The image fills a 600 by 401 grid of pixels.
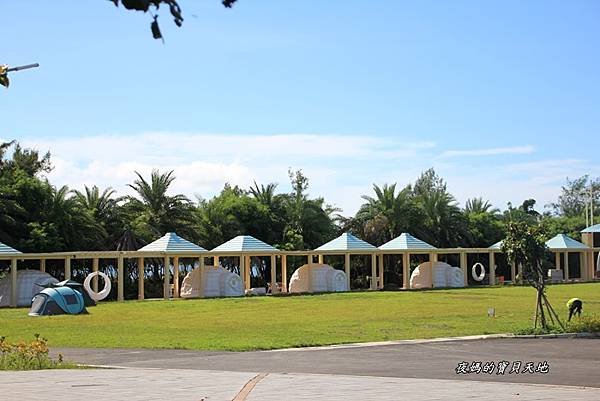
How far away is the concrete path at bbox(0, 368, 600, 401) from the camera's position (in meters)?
11.5

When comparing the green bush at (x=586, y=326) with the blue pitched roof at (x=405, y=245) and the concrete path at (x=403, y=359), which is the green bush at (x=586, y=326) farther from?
the blue pitched roof at (x=405, y=245)

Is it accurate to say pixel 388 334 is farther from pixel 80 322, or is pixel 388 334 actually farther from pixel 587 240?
pixel 587 240

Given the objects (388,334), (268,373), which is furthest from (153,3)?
(388,334)

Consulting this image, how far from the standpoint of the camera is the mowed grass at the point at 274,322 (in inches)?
876

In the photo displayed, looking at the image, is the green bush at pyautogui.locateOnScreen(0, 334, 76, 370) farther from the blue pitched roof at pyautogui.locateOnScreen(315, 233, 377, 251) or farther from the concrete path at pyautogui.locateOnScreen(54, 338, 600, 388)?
the blue pitched roof at pyautogui.locateOnScreen(315, 233, 377, 251)

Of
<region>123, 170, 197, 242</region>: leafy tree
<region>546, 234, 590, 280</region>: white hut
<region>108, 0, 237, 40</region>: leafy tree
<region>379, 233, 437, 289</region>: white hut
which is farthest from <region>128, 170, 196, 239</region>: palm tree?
<region>108, 0, 237, 40</region>: leafy tree

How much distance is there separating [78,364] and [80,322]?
13.7m

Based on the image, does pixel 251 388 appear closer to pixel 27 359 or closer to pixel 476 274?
pixel 27 359

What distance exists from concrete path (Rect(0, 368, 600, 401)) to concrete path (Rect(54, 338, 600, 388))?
1.07m

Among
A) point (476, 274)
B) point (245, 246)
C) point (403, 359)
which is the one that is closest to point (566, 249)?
point (476, 274)

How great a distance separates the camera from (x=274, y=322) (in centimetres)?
2859

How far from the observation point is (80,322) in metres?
30.1

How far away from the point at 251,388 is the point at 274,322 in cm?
1601

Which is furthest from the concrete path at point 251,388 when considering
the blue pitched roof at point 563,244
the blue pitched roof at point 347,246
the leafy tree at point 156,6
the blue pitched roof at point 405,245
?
the blue pitched roof at point 563,244
